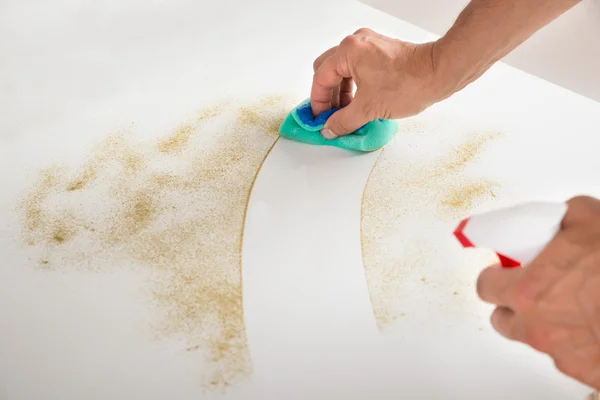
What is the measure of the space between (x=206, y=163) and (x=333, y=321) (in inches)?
19.9

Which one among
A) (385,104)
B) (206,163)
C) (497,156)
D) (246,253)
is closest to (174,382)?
(246,253)

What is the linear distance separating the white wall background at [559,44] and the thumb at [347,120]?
1.94 feet

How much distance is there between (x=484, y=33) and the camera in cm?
108

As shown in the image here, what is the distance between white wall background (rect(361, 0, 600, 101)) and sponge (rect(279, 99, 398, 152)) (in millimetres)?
501

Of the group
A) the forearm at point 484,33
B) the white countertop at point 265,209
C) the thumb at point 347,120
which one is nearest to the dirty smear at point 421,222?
the white countertop at point 265,209

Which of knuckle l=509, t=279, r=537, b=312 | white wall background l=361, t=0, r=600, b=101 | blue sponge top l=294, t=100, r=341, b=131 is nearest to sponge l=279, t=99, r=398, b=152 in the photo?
blue sponge top l=294, t=100, r=341, b=131

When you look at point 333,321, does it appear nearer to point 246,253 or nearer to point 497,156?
point 246,253

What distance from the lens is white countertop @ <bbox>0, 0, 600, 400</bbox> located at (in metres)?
1.02

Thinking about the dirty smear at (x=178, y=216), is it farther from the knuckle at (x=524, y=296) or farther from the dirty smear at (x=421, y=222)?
the knuckle at (x=524, y=296)

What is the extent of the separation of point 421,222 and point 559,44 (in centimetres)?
80

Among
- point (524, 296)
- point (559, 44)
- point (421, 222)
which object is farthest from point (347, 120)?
point (559, 44)

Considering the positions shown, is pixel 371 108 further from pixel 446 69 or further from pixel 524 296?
pixel 524 296

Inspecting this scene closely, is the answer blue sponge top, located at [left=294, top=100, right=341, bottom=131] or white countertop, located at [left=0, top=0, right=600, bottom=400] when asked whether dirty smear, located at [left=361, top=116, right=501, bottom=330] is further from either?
blue sponge top, located at [left=294, top=100, right=341, bottom=131]

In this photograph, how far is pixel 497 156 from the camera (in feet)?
4.55
